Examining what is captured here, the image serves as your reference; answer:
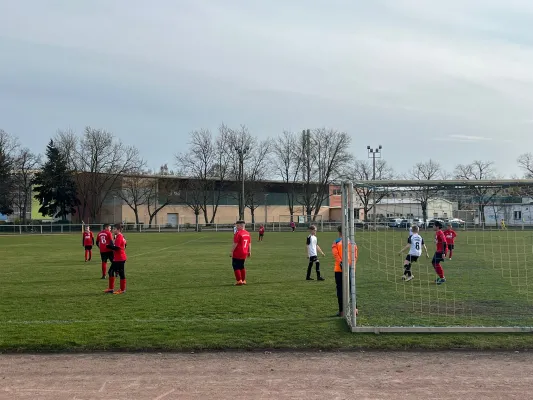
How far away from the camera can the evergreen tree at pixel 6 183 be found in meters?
68.7

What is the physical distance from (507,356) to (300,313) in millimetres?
4068

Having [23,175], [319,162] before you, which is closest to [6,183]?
[23,175]

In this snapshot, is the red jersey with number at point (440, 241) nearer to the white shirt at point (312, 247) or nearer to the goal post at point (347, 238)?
the white shirt at point (312, 247)

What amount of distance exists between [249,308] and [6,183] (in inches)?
2646

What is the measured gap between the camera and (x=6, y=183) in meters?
69.2

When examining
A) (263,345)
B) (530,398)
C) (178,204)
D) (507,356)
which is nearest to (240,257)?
(263,345)

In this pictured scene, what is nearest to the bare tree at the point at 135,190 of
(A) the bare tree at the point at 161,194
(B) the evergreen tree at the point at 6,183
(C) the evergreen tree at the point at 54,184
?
(A) the bare tree at the point at 161,194

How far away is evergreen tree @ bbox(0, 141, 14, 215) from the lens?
6874 centimetres

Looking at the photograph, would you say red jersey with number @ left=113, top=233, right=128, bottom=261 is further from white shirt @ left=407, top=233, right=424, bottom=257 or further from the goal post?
white shirt @ left=407, top=233, right=424, bottom=257

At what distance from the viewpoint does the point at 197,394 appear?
19.2ft

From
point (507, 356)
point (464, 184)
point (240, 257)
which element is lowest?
point (507, 356)

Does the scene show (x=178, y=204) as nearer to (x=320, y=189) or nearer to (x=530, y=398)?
(x=320, y=189)

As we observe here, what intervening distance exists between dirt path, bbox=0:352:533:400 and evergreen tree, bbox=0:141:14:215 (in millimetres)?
68249

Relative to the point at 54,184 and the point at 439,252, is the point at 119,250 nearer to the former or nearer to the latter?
the point at 439,252
